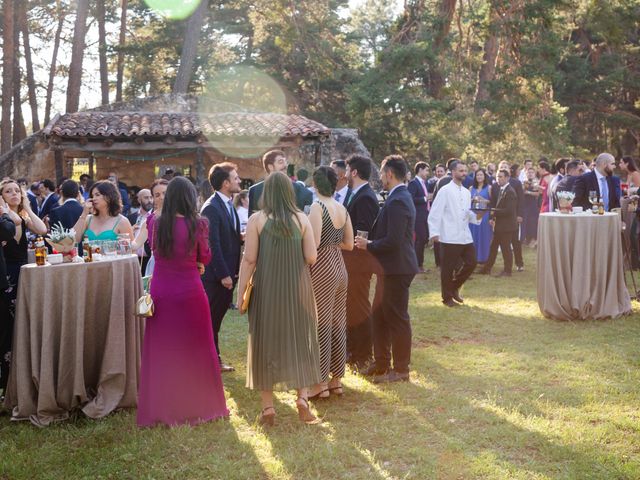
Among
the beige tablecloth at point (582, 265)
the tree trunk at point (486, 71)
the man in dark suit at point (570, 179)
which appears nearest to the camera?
the beige tablecloth at point (582, 265)

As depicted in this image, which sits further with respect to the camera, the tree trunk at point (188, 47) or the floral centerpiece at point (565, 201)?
the tree trunk at point (188, 47)

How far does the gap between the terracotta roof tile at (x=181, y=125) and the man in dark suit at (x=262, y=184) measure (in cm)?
1217

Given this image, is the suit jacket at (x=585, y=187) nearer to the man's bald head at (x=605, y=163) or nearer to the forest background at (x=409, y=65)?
the man's bald head at (x=605, y=163)

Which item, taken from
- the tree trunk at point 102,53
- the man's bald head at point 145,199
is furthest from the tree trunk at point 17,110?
the man's bald head at point 145,199

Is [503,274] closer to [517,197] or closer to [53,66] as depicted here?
[517,197]

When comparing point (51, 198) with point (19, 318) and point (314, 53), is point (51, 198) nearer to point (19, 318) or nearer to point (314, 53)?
point (19, 318)

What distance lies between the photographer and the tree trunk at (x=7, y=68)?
23641mm

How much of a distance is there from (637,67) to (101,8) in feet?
76.6

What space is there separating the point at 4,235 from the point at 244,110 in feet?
66.2

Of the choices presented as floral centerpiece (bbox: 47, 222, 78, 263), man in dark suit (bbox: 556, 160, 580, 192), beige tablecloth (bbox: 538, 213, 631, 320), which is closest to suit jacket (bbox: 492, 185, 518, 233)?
man in dark suit (bbox: 556, 160, 580, 192)

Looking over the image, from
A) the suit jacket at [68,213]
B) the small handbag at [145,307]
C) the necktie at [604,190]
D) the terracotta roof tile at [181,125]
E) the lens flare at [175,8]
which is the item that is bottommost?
the small handbag at [145,307]

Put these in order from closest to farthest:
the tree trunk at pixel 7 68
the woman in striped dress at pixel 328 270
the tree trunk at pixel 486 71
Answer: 1. the woman in striped dress at pixel 328 270
2. the tree trunk at pixel 486 71
3. the tree trunk at pixel 7 68

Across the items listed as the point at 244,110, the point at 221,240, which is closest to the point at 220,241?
the point at 221,240

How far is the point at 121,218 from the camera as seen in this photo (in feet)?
19.8
